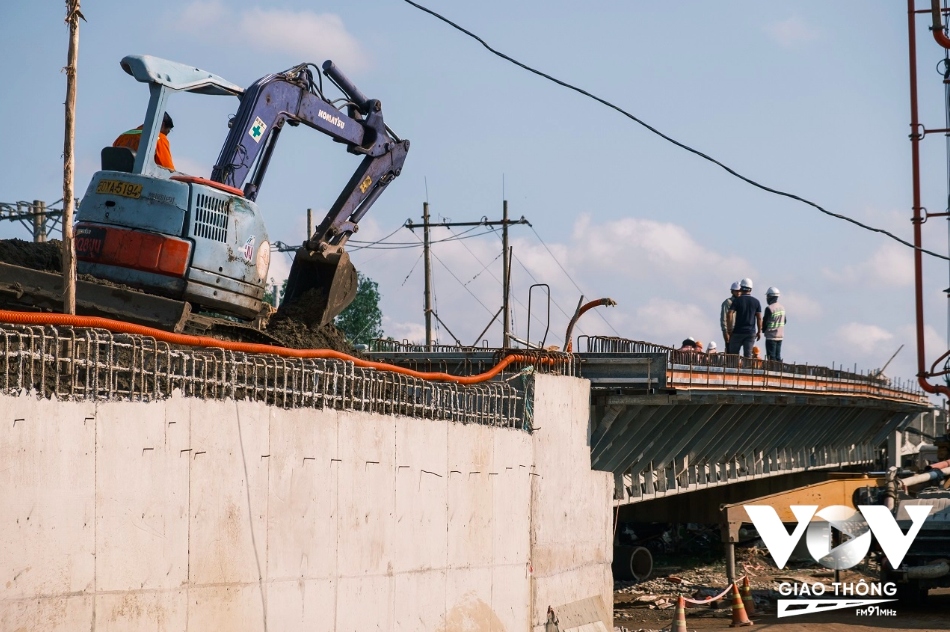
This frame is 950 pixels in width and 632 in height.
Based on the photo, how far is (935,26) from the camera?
23.0m

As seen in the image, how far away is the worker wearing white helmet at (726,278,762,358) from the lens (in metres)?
26.8

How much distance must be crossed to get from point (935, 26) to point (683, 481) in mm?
10129

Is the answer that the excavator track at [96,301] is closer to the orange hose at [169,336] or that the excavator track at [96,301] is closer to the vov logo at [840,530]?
the orange hose at [169,336]

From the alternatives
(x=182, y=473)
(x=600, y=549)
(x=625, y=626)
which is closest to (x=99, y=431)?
(x=182, y=473)

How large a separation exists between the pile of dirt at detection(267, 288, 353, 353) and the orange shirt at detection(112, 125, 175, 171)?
276cm

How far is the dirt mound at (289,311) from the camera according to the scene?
48.9 ft

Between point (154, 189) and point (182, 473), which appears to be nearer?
point (182, 473)

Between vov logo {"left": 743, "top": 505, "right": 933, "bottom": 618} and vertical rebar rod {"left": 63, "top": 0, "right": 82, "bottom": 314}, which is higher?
vertical rebar rod {"left": 63, "top": 0, "right": 82, "bottom": 314}

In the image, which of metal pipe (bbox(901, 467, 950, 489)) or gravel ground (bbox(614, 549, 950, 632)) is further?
metal pipe (bbox(901, 467, 950, 489))

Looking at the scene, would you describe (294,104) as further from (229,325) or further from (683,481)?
(683,481)

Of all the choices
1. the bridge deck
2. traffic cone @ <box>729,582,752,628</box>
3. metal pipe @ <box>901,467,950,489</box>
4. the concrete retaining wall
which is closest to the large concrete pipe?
the bridge deck

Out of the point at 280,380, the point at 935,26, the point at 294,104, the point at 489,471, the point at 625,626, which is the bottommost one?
the point at 625,626

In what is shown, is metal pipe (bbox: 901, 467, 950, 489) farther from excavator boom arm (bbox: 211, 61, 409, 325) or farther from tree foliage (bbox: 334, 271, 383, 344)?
tree foliage (bbox: 334, 271, 383, 344)

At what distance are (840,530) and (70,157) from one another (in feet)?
52.1
